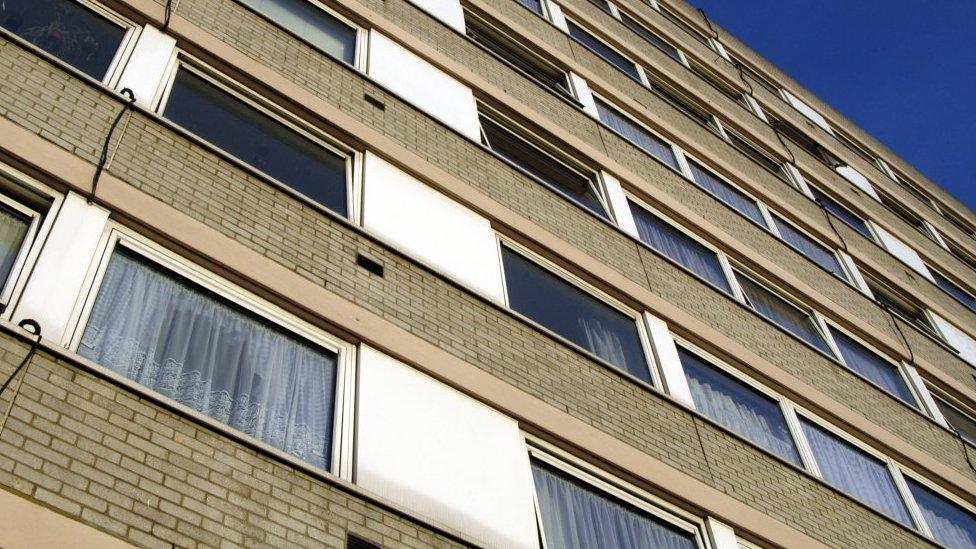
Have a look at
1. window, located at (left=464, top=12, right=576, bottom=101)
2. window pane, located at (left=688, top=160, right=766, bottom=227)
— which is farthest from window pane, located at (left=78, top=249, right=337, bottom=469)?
window pane, located at (left=688, top=160, right=766, bottom=227)

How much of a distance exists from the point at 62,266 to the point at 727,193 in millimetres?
13229

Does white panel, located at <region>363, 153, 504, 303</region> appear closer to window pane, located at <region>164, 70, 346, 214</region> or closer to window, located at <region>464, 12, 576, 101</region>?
window pane, located at <region>164, 70, 346, 214</region>

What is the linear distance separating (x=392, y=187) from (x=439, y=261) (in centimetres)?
98

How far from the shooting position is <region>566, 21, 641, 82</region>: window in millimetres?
19828

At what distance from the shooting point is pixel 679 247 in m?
14.5

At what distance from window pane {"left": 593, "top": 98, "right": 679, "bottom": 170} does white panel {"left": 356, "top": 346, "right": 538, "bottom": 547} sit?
9.25m

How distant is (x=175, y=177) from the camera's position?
824 centimetres

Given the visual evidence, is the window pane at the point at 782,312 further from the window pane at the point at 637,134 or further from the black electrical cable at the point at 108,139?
the black electrical cable at the point at 108,139

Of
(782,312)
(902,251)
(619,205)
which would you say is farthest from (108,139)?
(902,251)

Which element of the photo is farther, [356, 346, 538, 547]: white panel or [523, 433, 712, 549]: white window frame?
[523, 433, 712, 549]: white window frame

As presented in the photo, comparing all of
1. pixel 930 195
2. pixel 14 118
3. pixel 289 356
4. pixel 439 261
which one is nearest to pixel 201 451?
pixel 289 356

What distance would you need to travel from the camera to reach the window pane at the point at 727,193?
17719 millimetres

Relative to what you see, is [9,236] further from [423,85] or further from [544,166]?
[544,166]

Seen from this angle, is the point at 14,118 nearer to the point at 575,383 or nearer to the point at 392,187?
the point at 392,187
